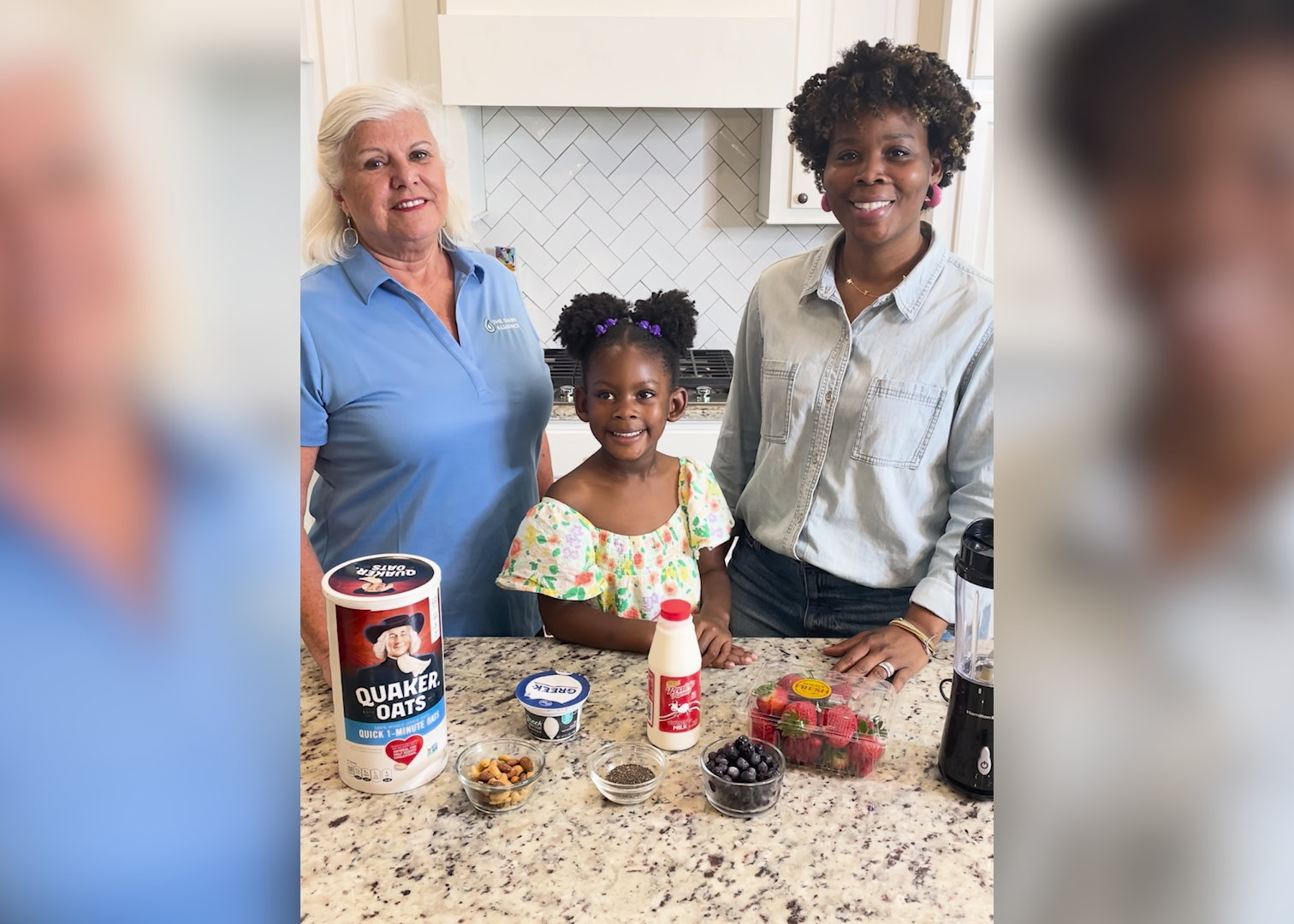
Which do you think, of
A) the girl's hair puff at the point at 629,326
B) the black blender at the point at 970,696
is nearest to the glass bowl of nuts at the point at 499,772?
the black blender at the point at 970,696

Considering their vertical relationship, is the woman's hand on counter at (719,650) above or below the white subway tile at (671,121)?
below

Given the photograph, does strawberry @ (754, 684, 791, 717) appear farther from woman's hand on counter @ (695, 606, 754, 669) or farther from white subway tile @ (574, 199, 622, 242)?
white subway tile @ (574, 199, 622, 242)

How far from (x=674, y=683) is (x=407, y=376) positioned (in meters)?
0.60

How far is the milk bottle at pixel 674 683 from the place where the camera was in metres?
0.92

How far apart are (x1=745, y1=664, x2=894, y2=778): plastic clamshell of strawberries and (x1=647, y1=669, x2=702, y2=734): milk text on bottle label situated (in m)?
0.06

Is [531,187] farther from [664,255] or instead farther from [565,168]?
[664,255]

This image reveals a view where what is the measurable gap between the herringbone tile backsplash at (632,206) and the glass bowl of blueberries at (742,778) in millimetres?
2372

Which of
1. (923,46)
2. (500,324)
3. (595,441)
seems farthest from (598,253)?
(500,324)

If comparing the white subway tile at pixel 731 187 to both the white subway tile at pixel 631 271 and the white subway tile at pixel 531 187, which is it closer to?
the white subway tile at pixel 631 271

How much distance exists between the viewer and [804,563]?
4.71 feet

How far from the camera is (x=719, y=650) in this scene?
3.67ft

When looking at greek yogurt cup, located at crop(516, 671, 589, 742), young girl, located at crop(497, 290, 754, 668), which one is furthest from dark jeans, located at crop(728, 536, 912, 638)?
greek yogurt cup, located at crop(516, 671, 589, 742)
